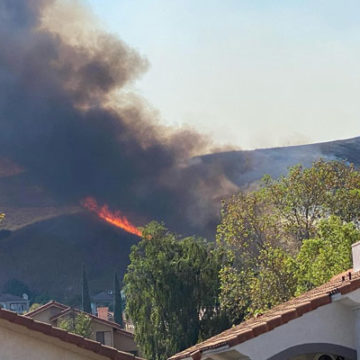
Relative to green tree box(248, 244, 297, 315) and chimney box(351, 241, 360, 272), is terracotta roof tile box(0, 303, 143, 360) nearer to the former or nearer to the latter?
chimney box(351, 241, 360, 272)

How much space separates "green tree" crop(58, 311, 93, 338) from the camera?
6750cm

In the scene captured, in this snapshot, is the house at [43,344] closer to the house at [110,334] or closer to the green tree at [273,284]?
the green tree at [273,284]

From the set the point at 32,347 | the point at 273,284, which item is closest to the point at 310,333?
the point at 32,347

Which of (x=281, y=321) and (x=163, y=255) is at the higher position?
(x=163, y=255)

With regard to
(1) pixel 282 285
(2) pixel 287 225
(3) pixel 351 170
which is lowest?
(1) pixel 282 285

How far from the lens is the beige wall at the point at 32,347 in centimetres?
1455

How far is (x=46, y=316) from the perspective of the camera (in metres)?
77.7

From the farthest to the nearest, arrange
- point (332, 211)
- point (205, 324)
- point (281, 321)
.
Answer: point (205, 324), point (332, 211), point (281, 321)

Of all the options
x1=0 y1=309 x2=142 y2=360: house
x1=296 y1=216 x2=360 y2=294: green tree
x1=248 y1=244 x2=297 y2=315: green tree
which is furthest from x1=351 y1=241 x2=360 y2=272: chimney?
x1=248 y1=244 x2=297 y2=315: green tree

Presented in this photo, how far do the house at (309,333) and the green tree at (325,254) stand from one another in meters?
22.8

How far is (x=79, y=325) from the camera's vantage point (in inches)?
2672

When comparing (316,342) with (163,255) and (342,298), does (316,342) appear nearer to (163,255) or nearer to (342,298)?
(342,298)

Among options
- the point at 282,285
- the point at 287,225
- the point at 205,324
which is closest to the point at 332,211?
the point at 287,225

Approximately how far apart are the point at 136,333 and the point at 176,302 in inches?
120
